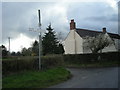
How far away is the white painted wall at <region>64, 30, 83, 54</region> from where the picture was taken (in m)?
47.3

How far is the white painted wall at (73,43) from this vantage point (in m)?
47.3

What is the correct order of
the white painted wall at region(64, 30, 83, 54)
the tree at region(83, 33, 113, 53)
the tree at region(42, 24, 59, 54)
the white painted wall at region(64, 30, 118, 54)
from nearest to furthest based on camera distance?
the tree at region(83, 33, 113, 53) → the white painted wall at region(64, 30, 118, 54) → the white painted wall at region(64, 30, 83, 54) → the tree at region(42, 24, 59, 54)

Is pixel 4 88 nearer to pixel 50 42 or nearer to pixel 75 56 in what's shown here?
pixel 75 56

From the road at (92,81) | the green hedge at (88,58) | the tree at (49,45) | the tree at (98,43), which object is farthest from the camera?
the tree at (49,45)

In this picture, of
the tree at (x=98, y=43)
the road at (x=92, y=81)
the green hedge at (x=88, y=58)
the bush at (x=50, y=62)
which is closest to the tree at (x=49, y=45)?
the tree at (x=98, y=43)

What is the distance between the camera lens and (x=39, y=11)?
635 inches

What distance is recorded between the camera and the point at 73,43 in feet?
160

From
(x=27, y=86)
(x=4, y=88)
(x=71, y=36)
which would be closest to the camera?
(x=4, y=88)

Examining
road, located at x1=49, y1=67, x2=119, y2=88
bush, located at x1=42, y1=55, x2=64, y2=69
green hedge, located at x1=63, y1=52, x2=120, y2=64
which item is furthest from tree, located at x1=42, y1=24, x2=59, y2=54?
road, located at x1=49, y1=67, x2=119, y2=88

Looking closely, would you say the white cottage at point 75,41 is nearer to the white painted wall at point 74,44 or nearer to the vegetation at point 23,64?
the white painted wall at point 74,44

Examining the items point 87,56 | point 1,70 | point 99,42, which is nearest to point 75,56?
point 87,56

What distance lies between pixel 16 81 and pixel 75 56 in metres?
23.9

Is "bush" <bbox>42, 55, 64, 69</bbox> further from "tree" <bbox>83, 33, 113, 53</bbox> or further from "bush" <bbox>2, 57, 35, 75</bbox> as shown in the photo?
"tree" <bbox>83, 33, 113, 53</bbox>

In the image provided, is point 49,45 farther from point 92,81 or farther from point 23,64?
point 92,81
